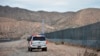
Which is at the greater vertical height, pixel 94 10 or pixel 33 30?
pixel 94 10

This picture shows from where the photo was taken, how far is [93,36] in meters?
38.9

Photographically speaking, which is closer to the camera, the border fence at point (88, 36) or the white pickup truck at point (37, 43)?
the white pickup truck at point (37, 43)

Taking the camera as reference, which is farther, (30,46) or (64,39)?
(64,39)

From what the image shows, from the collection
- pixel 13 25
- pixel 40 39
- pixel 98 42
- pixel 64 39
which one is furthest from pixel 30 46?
pixel 13 25

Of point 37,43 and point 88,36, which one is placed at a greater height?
point 88,36

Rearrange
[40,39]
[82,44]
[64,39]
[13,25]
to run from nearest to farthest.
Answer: [40,39] < [82,44] < [64,39] < [13,25]

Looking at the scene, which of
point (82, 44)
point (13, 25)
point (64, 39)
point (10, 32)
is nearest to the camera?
point (82, 44)

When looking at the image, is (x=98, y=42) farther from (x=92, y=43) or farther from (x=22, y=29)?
(x=22, y=29)

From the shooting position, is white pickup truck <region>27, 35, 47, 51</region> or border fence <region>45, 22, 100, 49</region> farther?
border fence <region>45, 22, 100, 49</region>

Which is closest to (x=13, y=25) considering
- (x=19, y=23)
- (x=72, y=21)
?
(x=19, y=23)

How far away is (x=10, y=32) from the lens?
170750 millimetres

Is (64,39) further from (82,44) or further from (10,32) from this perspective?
(10,32)

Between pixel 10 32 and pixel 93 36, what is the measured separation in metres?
135

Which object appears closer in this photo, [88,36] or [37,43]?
[37,43]
